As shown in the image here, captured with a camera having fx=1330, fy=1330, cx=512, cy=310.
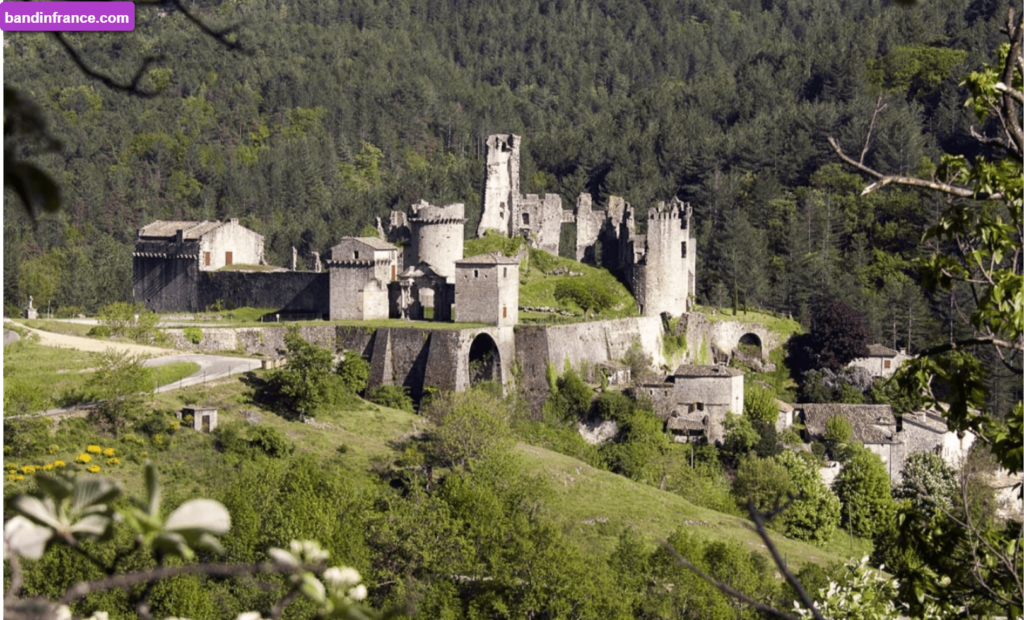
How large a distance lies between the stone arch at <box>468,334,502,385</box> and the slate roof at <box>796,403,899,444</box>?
44.4 ft

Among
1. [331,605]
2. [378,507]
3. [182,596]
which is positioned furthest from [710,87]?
[331,605]

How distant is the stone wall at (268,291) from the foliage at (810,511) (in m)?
17.9

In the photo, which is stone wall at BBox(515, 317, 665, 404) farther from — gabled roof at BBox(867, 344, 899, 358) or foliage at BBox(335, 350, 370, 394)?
gabled roof at BBox(867, 344, 899, 358)

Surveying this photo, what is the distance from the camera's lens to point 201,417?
35.6 metres

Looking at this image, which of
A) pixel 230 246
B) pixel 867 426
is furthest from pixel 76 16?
pixel 230 246

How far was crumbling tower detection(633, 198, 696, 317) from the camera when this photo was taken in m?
55.2

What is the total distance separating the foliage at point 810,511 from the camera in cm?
4319

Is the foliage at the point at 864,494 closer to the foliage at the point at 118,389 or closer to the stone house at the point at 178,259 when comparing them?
the foliage at the point at 118,389

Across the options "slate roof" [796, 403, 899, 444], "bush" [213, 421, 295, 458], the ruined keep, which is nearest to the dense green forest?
the ruined keep

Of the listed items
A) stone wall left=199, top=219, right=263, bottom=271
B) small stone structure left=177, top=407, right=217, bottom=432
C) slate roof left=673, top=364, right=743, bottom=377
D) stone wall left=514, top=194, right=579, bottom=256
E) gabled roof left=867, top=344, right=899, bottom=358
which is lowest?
small stone structure left=177, top=407, right=217, bottom=432

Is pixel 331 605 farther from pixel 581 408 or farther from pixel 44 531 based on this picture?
pixel 581 408

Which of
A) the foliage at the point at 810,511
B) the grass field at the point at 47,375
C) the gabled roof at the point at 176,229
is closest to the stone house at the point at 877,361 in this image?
the foliage at the point at 810,511

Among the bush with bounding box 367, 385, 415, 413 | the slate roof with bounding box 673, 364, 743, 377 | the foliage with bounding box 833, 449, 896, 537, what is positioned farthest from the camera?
the slate roof with bounding box 673, 364, 743, 377

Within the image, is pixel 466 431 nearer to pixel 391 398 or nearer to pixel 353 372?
pixel 391 398
